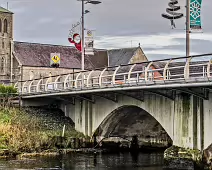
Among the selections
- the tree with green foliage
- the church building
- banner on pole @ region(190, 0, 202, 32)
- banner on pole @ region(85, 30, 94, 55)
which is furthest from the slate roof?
banner on pole @ region(190, 0, 202, 32)

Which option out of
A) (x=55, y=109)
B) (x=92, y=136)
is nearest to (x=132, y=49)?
(x=55, y=109)

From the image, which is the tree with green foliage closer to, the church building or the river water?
the river water

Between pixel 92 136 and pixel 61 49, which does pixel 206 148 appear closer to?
pixel 92 136

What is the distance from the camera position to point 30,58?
240 feet

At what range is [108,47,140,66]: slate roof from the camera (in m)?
80.8

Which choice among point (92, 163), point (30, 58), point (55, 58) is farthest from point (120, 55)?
point (92, 163)

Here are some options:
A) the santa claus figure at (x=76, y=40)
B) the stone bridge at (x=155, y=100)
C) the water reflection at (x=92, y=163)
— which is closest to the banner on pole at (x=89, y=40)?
the santa claus figure at (x=76, y=40)

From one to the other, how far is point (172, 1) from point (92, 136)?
1631cm

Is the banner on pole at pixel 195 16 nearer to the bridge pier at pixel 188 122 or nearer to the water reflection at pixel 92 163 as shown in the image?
the bridge pier at pixel 188 122

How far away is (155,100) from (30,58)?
4164 cm

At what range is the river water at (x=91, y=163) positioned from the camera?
108 feet

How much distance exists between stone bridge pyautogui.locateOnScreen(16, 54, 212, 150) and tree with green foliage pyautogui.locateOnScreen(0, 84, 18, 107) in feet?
4.94

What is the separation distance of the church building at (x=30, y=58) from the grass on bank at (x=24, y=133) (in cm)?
2587

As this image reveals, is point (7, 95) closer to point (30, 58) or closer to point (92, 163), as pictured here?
point (92, 163)
